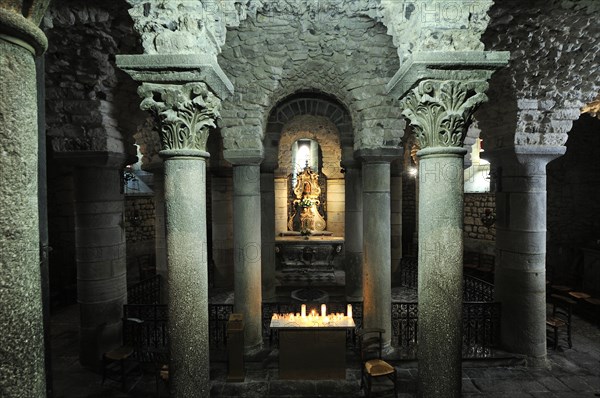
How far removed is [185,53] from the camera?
3262 millimetres

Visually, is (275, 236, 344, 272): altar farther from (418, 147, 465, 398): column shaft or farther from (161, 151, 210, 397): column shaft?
(418, 147, 465, 398): column shaft

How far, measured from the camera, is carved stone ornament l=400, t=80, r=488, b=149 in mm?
3262

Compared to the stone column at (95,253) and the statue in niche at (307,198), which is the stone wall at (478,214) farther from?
the stone column at (95,253)

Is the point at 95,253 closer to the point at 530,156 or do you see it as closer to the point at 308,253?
the point at 308,253

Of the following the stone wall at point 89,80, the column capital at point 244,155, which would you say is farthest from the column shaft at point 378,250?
the stone wall at point 89,80

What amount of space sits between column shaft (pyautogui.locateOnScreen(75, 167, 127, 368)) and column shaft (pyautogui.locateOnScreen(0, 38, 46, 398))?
18.9 feet

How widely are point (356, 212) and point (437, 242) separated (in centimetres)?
660

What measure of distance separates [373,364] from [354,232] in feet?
15.0

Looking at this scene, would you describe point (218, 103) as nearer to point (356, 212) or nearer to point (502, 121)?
point (502, 121)

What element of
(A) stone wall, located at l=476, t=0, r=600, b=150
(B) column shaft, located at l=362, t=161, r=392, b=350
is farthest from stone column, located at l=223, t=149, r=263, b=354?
(A) stone wall, located at l=476, t=0, r=600, b=150

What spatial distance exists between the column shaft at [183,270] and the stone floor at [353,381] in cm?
241

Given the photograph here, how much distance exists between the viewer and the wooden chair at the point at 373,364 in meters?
5.37

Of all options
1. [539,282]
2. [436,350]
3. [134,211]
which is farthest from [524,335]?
[134,211]

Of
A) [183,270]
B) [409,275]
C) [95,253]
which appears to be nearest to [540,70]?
[183,270]
